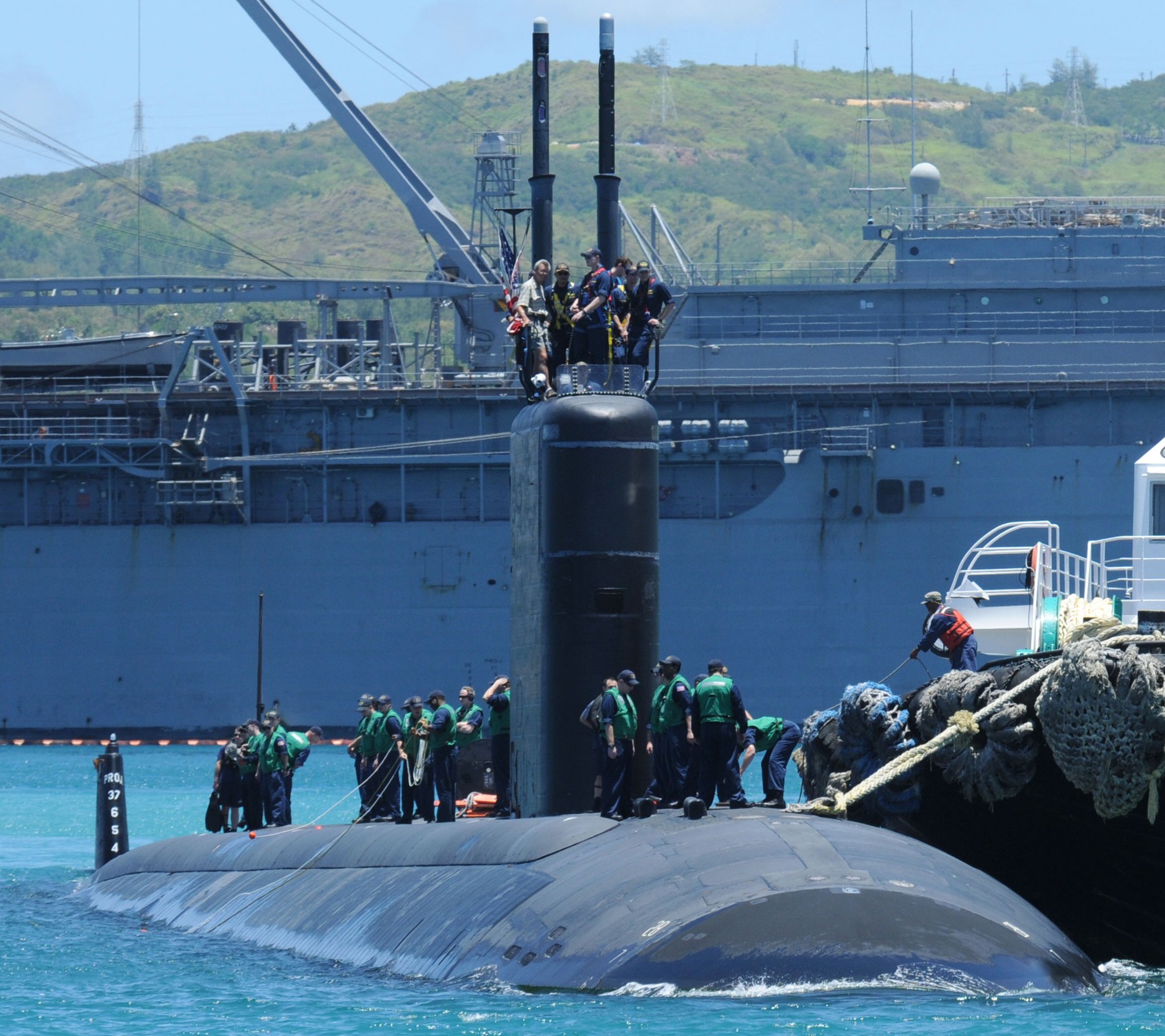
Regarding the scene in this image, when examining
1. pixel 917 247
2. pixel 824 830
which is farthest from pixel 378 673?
pixel 824 830

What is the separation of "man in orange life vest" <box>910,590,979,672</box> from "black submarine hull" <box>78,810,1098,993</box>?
11.4 feet

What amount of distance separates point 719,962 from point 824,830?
1484mm

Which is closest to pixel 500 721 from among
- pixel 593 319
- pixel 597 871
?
pixel 593 319

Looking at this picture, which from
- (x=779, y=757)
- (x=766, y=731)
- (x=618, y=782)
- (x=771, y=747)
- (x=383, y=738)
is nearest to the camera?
(x=618, y=782)

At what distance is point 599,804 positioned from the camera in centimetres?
1302

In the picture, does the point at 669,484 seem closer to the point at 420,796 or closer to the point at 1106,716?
the point at 420,796

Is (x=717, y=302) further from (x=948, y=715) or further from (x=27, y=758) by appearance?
(x=948, y=715)

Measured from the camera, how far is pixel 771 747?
14008 mm

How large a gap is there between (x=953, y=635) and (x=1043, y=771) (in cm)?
257

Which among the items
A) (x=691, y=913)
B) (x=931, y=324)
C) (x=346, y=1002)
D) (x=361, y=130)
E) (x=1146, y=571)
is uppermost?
(x=361, y=130)

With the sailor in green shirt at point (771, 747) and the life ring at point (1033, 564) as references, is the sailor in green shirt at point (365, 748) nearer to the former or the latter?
the sailor in green shirt at point (771, 747)

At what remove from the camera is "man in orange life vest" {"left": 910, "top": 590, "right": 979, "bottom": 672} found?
1516 cm

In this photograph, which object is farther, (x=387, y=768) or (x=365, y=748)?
(x=365, y=748)

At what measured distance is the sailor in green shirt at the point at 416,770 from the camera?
1619 cm
